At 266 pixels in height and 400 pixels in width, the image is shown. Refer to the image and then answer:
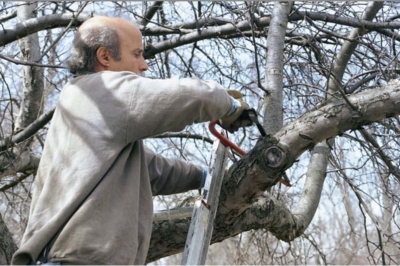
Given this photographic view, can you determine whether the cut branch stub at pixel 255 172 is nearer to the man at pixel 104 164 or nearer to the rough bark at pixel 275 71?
the man at pixel 104 164

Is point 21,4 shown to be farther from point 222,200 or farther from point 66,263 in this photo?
point 66,263

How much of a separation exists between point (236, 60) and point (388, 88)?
290cm

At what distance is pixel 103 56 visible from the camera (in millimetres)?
3111

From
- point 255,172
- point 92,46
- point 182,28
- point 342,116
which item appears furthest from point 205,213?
point 182,28

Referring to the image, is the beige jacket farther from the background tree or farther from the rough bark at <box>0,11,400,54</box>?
the rough bark at <box>0,11,400,54</box>

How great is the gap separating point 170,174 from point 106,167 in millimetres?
653

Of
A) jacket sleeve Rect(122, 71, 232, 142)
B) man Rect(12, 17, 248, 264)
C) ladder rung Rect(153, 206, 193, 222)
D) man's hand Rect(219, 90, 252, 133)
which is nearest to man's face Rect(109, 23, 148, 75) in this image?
man Rect(12, 17, 248, 264)

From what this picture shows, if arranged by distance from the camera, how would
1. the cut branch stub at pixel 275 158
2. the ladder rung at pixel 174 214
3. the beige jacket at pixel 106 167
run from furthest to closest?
the ladder rung at pixel 174 214, the cut branch stub at pixel 275 158, the beige jacket at pixel 106 167

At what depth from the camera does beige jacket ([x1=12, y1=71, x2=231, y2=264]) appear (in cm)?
273

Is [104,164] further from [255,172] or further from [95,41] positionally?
[255,172]

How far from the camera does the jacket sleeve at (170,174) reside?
339 centimetres

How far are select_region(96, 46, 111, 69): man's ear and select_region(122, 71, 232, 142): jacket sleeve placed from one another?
28 centimetres

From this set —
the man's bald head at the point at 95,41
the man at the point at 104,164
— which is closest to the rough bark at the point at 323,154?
the man at the point at 104,164

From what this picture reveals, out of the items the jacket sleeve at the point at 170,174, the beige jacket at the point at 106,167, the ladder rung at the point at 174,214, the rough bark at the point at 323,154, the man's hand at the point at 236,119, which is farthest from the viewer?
the rough bark at the point at 323,154
